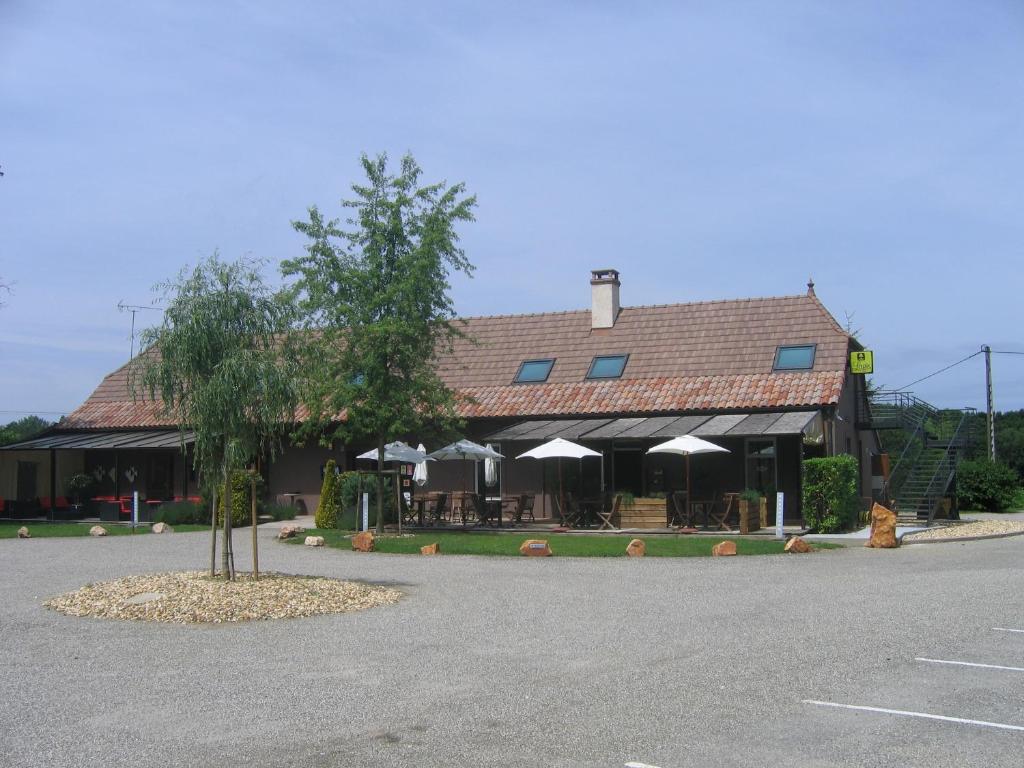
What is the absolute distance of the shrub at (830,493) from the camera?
2088 centimetres

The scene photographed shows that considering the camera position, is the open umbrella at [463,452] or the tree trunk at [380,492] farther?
the open umbrella at [463,452]

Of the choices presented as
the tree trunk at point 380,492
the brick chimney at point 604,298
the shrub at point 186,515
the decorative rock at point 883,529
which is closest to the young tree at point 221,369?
the tree trunk at point 380,492

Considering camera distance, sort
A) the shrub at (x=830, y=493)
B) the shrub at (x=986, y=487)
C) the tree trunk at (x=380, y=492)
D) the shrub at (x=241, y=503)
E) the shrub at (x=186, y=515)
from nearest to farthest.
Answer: the shrub at (x=830, y=493) → the tree trunk at (x=380, y=492) → the shrub at (x=241, y=503) → the shrub at (x=186, y=515) → the shrub at (x=986, y=487)

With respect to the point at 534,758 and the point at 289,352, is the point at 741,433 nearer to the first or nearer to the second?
the point at 289,352

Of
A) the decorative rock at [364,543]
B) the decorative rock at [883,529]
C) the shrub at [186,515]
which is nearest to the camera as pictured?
the decorative rock at [883,529]

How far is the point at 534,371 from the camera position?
2802cm

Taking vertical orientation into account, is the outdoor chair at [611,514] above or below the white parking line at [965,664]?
above

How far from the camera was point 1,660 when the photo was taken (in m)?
8.83

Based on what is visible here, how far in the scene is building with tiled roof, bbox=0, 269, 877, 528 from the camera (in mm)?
23750

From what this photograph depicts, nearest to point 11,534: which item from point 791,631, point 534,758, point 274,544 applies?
point 274,544

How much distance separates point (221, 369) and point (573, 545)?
330 inches

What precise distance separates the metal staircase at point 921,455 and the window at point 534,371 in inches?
347

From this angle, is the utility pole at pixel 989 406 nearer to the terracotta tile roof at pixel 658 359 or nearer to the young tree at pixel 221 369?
the terracotta tile roof at pixel 658 359

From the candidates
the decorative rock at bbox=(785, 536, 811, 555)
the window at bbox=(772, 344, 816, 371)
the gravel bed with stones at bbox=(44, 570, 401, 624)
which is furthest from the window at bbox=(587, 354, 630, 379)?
the gravel bed with stones at bbox=(44, 570, 401, 624)
